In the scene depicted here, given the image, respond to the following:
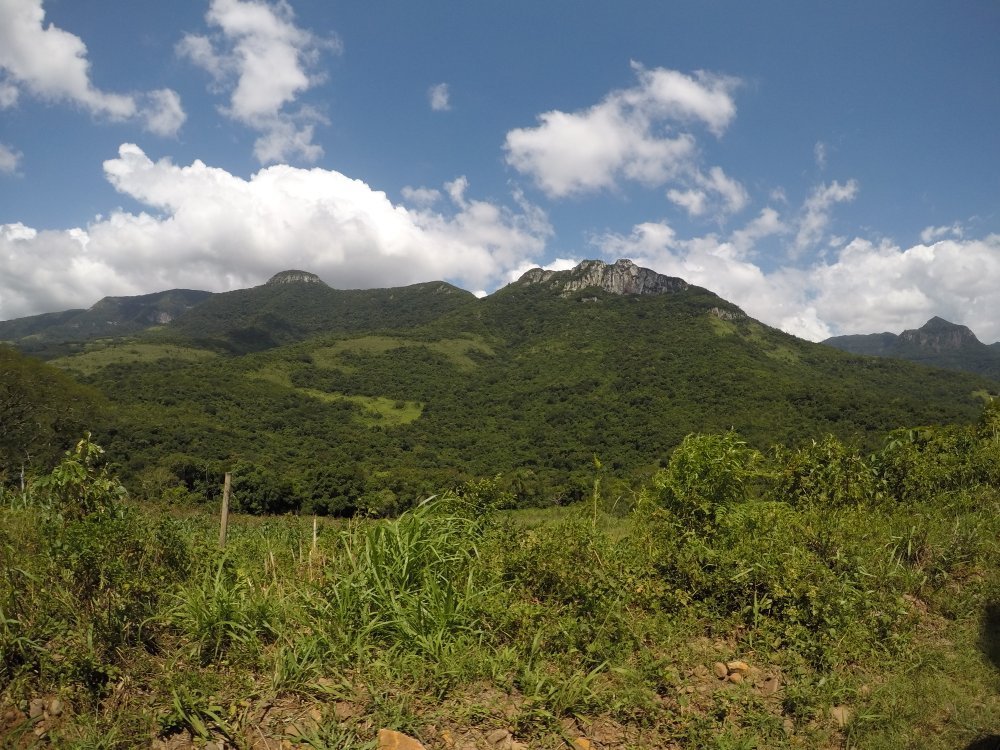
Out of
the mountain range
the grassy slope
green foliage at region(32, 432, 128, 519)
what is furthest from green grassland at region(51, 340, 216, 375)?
green foliage at region(32, 432, 128, 519)

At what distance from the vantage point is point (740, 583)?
450 centimetres

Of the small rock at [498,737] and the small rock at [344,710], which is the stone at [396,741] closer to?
the small rock at [344,710]

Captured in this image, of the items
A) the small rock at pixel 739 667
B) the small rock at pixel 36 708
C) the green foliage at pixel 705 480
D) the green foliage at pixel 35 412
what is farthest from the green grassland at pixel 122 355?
the small rock at pixel 739 667

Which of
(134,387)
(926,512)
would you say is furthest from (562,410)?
(926,512)

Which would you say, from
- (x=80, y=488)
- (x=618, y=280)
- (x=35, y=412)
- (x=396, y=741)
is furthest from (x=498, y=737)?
(x=618, y=280)

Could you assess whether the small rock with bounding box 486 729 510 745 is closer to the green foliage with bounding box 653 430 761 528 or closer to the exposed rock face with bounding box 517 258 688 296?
the green foliage with bounding box 653 430 761 528

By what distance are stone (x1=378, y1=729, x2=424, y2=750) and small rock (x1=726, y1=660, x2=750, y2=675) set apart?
2384 mm

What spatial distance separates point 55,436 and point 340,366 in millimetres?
88257

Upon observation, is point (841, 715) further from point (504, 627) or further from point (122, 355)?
point (122, 355)

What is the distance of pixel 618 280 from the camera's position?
164375 mm

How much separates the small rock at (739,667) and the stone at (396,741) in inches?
93.8

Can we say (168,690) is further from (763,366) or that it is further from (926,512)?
(763,366)

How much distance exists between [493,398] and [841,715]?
102m

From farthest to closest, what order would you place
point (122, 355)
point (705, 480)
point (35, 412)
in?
point (122, 355), point (35, 412), point (705, 480)
